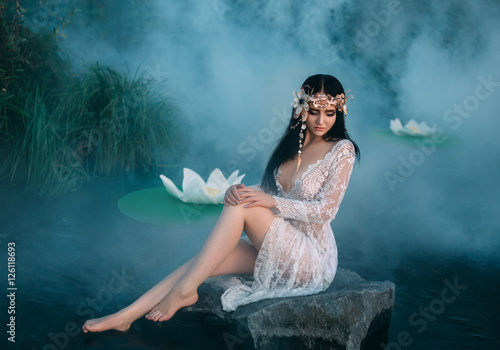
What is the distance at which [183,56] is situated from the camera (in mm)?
4473

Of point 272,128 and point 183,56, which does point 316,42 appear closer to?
point 272,128

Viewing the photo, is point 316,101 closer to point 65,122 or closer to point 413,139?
point 65,122

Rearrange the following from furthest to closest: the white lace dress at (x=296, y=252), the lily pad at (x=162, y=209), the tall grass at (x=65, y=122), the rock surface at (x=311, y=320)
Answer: the tall grass at (x=65, y=122)
the lily pad at (x=162, y=209)
the white lace dress at (x=296, y=252)
the rock surface at (x=311, y=320)

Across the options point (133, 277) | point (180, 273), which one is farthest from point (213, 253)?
point (133, 277)

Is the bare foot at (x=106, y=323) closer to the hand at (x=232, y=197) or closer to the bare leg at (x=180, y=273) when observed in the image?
the bare leg at (x=180, y=273)

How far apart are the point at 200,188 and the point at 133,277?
56cm

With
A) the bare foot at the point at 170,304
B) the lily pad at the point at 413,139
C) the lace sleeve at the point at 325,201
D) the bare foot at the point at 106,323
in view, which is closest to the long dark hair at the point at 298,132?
the lace sleeve at the point at 325,201

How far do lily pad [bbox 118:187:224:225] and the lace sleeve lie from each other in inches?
28.1

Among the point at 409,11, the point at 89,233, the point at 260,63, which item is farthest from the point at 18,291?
the point at 409,11

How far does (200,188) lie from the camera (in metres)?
2.46

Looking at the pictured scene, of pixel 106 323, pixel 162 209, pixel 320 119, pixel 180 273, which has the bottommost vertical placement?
pixel 106 323

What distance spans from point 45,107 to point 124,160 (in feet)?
2.00

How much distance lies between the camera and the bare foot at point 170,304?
1.79 metres

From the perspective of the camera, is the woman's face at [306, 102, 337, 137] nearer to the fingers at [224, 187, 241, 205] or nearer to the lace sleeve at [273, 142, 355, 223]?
the lace sleeve at [273, 142, 355, 223]
